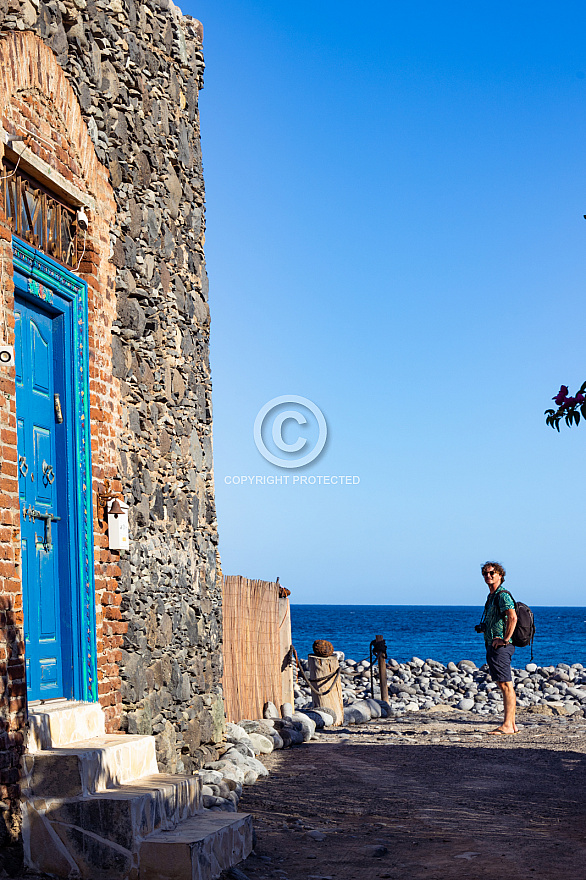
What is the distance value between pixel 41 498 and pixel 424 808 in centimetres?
377

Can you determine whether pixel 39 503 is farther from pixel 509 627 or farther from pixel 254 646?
pixel 509 627

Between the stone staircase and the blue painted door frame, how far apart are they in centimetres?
60

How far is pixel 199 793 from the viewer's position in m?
5.90

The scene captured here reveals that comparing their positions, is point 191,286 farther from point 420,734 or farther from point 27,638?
point 420,734

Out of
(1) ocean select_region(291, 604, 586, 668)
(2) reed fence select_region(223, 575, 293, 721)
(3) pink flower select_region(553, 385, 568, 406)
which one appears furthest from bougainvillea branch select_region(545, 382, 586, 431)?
(1) ocean select_region(291, 604, 586, 668)

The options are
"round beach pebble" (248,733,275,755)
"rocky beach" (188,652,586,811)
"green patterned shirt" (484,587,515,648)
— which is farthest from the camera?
"green patterned shirt" (484,587,515,648)

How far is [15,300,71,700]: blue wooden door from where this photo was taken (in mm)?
5910

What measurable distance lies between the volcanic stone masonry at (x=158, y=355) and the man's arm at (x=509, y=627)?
3.55 m

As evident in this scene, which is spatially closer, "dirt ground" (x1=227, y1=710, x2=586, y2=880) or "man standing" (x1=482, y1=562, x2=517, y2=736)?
"dirt ground" (x1=227, y1=710, x2=586, y2=880)

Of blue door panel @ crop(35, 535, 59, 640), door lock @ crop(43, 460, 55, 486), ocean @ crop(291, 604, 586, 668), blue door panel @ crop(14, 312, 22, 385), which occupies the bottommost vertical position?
ocean @ crop(291, 604, 586, 668)

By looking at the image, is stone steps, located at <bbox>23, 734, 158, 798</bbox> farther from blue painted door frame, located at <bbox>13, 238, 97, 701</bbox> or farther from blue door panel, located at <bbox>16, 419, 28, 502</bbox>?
blue door panel, located at <bbox>16, 419, 28, 502</bbox>

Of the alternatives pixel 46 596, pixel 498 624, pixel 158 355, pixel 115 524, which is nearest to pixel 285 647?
pixel 498 624

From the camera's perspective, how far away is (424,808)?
7320mm

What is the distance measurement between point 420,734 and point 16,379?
7812 millimetres
